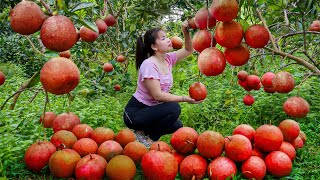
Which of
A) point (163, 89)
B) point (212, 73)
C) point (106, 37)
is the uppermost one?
point (212, 73)

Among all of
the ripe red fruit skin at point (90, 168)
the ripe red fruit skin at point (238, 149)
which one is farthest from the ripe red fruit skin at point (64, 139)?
the ripe red fruit skin at point (238, 149)

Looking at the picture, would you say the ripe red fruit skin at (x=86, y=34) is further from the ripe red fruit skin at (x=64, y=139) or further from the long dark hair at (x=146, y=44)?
the long dark hair at (x=146, y=44)

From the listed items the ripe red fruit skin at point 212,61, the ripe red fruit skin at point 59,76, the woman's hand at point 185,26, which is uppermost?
the ripe red fruit skin at point 59,76

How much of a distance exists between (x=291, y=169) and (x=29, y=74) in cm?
760

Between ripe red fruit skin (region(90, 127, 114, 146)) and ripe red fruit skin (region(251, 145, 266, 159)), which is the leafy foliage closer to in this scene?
ripe red fruit skin (region(251, 145, 266, 159))

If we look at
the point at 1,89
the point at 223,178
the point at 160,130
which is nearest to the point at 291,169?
the point at 223,178

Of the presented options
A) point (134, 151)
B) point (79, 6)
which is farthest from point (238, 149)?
point (79, 6)

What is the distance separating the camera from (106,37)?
7250 millimetres

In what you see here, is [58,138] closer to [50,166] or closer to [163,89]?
[50,166]

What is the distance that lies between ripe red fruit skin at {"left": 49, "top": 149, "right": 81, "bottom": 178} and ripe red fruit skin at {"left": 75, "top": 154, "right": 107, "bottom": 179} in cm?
6

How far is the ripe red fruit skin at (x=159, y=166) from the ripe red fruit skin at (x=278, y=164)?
730 millimetres

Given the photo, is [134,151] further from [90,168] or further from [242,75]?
[242,75]

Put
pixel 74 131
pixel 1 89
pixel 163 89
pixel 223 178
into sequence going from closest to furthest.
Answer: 1. pixel 223 178
2. pixel 74 131
3. pixel 163 89
4. pixel 1 89

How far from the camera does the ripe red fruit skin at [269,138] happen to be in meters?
2.75
